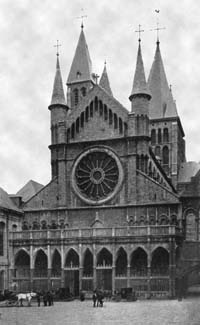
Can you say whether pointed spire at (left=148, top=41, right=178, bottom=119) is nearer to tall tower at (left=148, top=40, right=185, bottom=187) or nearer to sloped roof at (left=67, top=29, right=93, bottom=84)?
tall tower at (left=148, top=40, right=185, bottom=187)

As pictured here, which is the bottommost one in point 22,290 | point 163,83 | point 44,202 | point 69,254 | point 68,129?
point 22,290

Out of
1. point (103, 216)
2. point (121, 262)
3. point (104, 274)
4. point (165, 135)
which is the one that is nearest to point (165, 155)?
point (165, 135)

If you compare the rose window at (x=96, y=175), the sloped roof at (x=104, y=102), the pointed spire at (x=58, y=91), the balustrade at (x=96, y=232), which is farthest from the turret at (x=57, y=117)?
the balustrade at (x=96, y=232)

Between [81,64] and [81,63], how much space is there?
17 centimetres

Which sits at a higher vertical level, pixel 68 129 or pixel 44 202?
pixel 68 129

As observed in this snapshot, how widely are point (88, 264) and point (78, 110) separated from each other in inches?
701

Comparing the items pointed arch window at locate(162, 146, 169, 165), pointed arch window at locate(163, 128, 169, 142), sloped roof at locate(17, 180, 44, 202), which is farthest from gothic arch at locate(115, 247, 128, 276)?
pointed arch window at locate(163, 128, 169, 142)

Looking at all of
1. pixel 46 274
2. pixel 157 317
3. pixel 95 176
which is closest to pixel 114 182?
pixel 95 176

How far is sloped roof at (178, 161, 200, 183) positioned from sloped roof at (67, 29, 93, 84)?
2217 centimetres

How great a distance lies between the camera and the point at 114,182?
63562 mm

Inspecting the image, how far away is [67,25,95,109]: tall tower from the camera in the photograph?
319ft

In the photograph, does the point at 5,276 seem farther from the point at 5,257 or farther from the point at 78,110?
the point at 78,110

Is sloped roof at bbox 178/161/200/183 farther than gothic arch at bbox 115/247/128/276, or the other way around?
sloped roof at bbox 178/161/200/183

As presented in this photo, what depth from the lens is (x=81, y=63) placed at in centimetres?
9794
